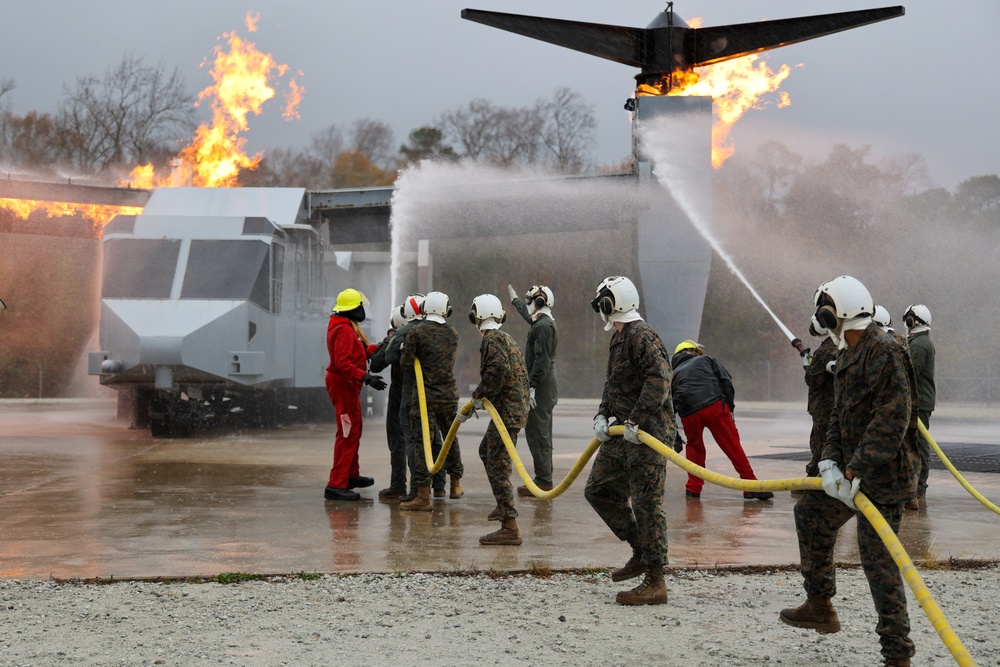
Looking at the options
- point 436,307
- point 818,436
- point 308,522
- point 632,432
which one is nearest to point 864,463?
point 632,432

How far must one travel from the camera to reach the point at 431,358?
9.51 m

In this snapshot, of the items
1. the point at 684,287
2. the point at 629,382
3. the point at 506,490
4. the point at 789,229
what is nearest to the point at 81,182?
the point at 684,287

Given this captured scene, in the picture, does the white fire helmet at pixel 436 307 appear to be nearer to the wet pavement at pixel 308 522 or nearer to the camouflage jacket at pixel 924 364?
the wet pavement at pixel 308 522

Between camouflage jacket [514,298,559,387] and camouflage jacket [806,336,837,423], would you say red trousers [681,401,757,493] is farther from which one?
camouflage jacket [514,298,559,387]

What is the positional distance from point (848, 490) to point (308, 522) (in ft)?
16.5

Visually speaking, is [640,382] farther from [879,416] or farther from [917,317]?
[917,317]

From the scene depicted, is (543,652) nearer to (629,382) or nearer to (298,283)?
(629,382)

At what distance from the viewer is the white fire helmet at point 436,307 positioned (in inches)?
377

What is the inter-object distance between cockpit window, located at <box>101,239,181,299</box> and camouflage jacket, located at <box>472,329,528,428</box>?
9.22 metres

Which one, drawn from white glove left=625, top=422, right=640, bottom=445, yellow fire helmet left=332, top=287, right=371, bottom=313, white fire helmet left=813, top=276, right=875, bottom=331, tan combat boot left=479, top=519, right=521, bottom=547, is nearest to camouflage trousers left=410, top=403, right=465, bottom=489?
yellow fire helmet left=332, top=287, right=371, bottom=313

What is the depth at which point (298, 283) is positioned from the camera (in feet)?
60.2

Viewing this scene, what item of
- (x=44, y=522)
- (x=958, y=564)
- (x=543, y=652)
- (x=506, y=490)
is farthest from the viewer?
(x=44, y=522)

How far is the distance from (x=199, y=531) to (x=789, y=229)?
1307 inches

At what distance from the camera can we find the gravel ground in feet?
16.2
